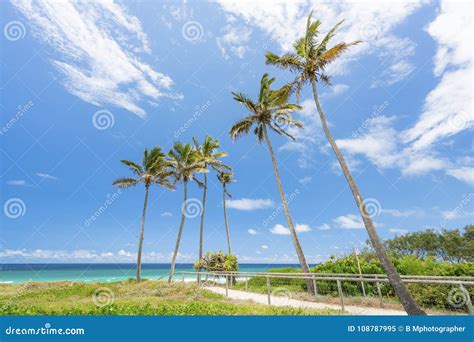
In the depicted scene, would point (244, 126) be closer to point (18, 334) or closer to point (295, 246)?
point (295, 246)

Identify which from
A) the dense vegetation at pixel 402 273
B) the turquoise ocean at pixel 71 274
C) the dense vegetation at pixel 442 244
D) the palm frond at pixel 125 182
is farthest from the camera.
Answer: the turquoise ocean at pixel 71 274

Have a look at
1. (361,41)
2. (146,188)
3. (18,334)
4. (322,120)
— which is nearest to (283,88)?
(322,120)

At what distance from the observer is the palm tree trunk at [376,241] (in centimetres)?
847

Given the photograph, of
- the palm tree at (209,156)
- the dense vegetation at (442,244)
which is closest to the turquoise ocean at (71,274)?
the palm tree at (209,156)

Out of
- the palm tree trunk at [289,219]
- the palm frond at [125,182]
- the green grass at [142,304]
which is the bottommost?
the green grass at [142,304]

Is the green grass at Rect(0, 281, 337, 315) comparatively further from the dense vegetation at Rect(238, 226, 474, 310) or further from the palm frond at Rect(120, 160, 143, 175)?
the palm frond at Rect(120, 160, 143, 175)

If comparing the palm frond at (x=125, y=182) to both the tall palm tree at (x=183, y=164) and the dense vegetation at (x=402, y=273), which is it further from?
the dense vegetation at (x=402, y=273)

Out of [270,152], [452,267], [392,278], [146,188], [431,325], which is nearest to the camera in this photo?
[431,325]

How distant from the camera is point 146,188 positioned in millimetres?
27453

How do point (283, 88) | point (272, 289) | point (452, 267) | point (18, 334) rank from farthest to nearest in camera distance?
Result: point (272, 289) → point (283, 88) → point (452, 267) → point (18, 334)

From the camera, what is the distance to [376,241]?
9.94 meters

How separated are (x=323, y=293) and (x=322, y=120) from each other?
773 centimetres

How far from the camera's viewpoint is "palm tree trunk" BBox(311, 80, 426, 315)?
27.8 ft

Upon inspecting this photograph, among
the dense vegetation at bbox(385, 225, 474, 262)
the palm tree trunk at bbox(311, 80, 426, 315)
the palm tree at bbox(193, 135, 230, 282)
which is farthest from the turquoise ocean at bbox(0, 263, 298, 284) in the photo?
the dense vegetation at bbox(385, 225, 474, 262)
